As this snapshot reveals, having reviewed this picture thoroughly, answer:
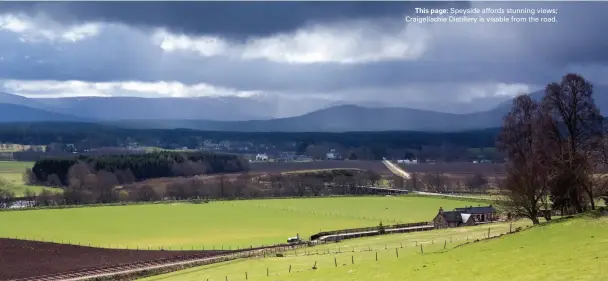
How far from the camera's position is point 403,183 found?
16725cm

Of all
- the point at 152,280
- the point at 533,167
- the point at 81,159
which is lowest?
the point at 152,280

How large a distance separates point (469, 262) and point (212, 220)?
66.2 metres

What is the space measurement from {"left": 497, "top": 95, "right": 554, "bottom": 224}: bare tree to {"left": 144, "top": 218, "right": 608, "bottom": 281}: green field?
501 cm

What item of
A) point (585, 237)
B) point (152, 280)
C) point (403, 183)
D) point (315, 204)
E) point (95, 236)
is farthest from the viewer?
point (403, 183)

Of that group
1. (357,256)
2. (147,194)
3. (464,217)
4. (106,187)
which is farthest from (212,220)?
(106,187)

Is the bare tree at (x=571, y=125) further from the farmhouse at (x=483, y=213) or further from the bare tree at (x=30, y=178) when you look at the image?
the bare tree at (x=30, y=178)

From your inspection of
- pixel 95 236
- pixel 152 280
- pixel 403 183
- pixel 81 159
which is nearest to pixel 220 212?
pixel 95 236

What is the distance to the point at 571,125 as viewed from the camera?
59312mm

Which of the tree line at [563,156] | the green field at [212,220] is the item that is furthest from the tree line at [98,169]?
the tree line at [563,156]

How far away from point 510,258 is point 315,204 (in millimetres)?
85170

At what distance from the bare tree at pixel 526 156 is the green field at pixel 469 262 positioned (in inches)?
197

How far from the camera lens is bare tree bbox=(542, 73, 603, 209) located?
5634 cm

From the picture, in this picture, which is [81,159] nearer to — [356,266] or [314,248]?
[314,248]

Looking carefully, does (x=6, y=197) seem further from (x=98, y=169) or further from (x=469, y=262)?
(x=469, y=262)
